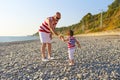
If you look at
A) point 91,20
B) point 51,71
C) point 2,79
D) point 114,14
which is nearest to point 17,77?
point 2,79

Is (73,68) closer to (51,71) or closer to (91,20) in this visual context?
(51,71)

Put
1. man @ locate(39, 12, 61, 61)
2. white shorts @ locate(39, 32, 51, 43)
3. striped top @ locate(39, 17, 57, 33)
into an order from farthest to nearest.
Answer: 1. white shorts @ locate(39, 32, 51, 43)
2. striped top @ locate(39, 17, 57, 33)
3. man @ locate(39, 12, 61, 61)

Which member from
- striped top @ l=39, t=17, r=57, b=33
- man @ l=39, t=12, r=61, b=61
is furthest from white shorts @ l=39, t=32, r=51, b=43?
striped top @ l=39, t=17, r=57, b=33

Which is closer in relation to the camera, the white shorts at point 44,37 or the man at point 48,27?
the man at point 48,27

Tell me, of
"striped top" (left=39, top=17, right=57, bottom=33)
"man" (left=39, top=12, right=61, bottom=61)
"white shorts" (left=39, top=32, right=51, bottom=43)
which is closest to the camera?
"man" (left=39, top=12, right=61, bottom=61)

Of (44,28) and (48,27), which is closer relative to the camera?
(48,27)

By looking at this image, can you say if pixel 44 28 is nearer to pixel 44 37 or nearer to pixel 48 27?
pixel 48 27

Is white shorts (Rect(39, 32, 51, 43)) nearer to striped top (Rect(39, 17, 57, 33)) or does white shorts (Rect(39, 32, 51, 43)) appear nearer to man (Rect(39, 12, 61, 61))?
man (Rect(39, 12, 61, 61))

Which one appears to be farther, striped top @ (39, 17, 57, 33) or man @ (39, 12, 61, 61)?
striped top @ (39, 17, 57, 33)

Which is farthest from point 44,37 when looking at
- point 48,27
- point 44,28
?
point 48,27

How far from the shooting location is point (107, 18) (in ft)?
309

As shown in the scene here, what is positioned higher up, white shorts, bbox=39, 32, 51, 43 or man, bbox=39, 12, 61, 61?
man, bbox=39, 12, 61, 61

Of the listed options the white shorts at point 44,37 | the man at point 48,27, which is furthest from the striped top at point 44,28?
the white shorts at point 44,37

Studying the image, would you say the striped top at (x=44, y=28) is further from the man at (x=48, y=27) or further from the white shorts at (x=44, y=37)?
the white shorts at (x=44, y=37)
